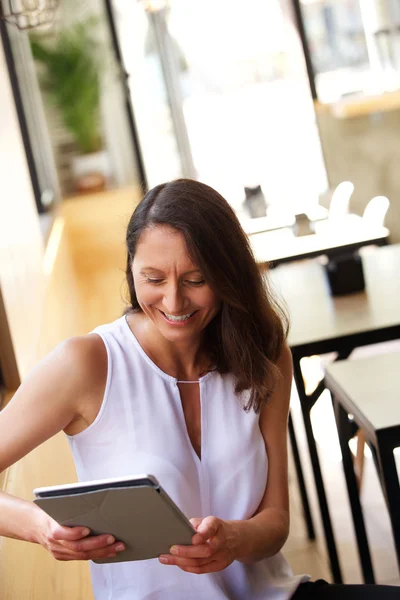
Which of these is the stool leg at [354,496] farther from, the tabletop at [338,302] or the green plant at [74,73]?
the green plant at [74,73]

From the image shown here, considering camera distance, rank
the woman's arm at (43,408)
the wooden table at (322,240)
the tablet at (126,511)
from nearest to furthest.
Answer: the tablet at (126,511), the woman's arm at (43,408), the wooden table at (322,240)

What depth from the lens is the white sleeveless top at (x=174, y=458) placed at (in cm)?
145

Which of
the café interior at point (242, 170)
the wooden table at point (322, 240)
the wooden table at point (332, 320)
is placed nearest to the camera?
the wooden table at point (332, 320)

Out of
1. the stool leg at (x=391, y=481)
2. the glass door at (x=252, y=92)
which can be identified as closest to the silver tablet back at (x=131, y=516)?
the stool leg at (x=391, y=481)

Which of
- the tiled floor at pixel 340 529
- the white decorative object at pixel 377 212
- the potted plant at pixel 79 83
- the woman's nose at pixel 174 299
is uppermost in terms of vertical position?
the potted plant at pixel 79 83

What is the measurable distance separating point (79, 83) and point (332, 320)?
6.49 m

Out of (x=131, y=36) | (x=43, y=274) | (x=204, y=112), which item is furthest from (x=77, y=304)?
(x=131, y=36)

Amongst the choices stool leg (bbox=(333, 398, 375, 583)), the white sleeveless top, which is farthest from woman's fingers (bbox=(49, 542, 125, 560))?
stool leg (bbox=(333, 398, 375, 583))

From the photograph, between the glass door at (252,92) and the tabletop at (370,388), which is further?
the glass door at (252,92)

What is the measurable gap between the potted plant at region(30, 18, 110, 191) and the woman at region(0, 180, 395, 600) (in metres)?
7.31

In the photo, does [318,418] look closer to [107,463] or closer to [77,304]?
[107,463]

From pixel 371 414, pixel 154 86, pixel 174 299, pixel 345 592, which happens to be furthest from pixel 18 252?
pixel 154 86

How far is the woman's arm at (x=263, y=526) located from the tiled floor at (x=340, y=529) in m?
1.08

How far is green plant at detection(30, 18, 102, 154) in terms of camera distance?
27.9 ft
